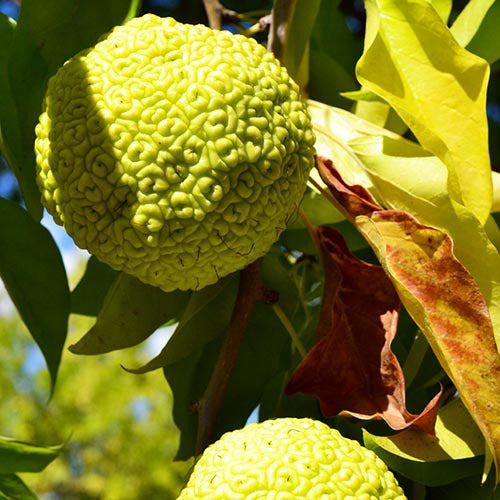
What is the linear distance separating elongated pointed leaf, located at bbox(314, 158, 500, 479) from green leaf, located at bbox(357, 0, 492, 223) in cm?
8

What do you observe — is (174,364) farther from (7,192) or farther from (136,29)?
(7,192)

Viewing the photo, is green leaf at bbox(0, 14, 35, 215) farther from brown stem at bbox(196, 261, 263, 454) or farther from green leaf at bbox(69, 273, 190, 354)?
brown stem at bbox(196, 261, 263, 454)

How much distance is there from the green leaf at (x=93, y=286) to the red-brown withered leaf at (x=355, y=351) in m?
0.40

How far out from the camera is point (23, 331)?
6391mm

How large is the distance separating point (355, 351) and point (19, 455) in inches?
19.0

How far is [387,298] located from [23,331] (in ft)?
18.3

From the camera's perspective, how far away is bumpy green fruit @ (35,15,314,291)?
958 millimetres

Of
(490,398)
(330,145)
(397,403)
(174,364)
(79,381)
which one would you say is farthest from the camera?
(79,381)

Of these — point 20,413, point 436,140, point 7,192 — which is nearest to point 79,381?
point 20,413

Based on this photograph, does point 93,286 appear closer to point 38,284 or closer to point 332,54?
point 38,284

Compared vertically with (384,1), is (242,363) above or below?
below

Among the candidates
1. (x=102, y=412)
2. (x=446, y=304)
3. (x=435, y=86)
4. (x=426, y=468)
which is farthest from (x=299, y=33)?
(x=102, y=412)

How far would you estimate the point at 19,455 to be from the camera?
1259 millimetres

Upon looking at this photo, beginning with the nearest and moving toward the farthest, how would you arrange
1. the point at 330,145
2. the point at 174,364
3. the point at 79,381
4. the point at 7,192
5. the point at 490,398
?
the point at 490,398 < the point at 330,145 < the point at 174,364 < the point at 7,192 < the point at 79,381
